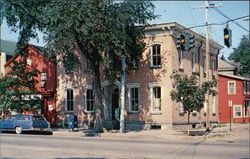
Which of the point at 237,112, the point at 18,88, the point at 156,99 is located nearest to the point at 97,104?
the point at 156,99

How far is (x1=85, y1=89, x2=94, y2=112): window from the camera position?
33.2 m

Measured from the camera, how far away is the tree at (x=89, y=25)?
24.2 metres

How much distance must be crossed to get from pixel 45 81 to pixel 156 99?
12.1m

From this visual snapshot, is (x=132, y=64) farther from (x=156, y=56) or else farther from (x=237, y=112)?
(x=237, y=112)

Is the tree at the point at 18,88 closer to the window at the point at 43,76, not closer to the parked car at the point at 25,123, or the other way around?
the window at the point at 43,76

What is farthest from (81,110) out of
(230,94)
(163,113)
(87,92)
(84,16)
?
(230,94)

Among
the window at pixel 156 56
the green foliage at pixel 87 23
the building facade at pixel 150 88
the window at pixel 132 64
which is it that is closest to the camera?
the green foliage at pixel 87 23

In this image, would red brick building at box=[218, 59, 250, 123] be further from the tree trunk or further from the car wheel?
the car wheel

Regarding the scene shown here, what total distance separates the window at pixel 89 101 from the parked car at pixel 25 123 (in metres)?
5.92

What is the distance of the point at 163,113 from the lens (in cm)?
2967

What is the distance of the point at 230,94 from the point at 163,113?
1717cm

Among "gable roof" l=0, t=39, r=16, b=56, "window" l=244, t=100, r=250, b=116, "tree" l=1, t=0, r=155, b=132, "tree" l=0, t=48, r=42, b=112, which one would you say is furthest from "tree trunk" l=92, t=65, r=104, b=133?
"window" l=244, t=100, r=250, b=116

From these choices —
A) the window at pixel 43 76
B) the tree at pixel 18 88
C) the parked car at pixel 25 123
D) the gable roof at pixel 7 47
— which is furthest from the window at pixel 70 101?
the gable roof at pixel 7 47

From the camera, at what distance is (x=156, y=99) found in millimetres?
30234
